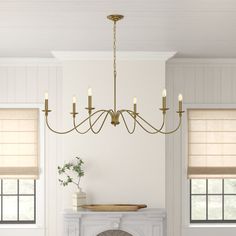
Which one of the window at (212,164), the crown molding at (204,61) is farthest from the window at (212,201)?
the crown molding at (204,61)

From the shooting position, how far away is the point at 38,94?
7270 mm

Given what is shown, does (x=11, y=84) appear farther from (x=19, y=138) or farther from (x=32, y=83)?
(x=19, y=138)

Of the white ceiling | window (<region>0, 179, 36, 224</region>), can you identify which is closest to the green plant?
window (<region>0, 179, 36, 224</region>)

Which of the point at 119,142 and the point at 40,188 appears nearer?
the point at 119,142

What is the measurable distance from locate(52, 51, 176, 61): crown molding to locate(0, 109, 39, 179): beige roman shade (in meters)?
1.01

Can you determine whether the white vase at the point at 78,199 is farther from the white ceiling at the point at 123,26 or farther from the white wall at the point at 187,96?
the white ceiling at the point at 123,26

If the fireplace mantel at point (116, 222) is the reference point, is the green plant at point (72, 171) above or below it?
above

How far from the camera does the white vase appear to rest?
652 cm

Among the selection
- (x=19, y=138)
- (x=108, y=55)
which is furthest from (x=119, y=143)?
(x=19, y=138)

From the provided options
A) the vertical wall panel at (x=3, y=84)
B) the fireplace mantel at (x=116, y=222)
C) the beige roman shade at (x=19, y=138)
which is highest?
the vertical wall panel at (x=3, y=84)

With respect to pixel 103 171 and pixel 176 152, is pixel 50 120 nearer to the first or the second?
pixel 103 171

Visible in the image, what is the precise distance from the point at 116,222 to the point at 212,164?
1563 mm

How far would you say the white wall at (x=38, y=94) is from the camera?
7242 mm

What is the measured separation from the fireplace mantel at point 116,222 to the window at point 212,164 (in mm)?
989
